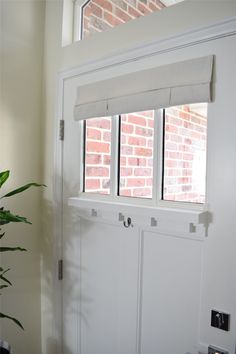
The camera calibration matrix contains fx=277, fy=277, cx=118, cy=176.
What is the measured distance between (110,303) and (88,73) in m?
1.26

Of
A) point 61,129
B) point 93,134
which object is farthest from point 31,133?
point 93,134

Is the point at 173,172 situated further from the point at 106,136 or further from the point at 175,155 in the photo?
the point at 106,136

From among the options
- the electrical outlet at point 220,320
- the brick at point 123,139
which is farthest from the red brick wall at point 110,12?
the electrical outlet at point 220,320

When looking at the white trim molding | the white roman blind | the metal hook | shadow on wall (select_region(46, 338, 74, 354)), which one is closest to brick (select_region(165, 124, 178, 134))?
the white roman blind

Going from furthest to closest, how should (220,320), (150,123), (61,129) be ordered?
(61,129) → (150,123) → (220,320)

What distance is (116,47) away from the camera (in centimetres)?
142

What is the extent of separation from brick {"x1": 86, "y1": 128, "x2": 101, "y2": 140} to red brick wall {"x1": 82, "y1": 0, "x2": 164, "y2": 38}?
584 mm

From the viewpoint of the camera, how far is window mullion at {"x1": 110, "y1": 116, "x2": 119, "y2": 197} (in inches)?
56.8

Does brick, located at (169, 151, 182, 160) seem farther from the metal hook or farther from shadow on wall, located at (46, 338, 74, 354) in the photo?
shadow on wall, located at (46, 338, 74, 354)

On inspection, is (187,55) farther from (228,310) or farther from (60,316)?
(60,316)

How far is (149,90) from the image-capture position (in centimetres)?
127

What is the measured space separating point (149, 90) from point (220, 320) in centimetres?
101

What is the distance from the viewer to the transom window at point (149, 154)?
120cm

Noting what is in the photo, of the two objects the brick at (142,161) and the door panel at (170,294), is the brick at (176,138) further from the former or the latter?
the door panel at (170,294)
